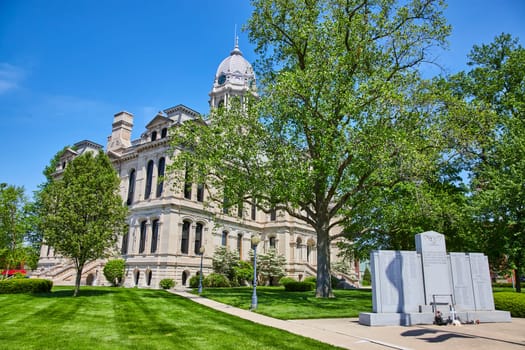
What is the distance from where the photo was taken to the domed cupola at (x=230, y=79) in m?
62.2

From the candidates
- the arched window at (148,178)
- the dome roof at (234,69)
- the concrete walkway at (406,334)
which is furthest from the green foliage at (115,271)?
the dome roof at (234,69)

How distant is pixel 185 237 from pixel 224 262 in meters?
4.73

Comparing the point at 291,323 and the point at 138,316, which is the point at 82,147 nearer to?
the point at 138,316

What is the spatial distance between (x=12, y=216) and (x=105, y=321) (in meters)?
33.0

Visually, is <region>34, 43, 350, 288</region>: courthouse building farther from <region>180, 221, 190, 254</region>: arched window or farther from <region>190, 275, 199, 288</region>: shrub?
<region>190, 275, 199, 288</region>: shrub

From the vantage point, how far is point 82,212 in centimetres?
2173

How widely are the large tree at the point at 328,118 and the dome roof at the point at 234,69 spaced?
40.5 m

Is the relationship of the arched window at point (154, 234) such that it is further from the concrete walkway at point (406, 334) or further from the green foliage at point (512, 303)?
the green foliage at point (512, 303)

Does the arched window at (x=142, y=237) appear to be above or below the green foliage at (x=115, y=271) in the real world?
above

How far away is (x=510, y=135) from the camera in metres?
23.2

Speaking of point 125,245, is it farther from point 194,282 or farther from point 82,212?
point 82,212

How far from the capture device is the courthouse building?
36.0m

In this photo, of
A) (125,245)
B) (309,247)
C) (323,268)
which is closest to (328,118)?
(323,268)

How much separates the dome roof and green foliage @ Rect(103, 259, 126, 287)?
37378 mm
